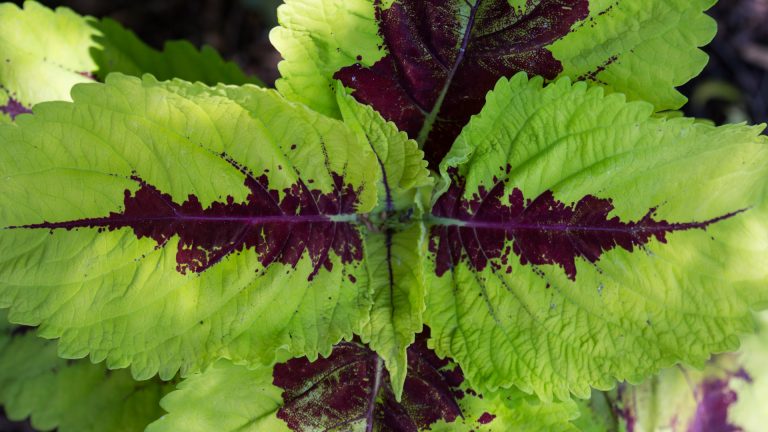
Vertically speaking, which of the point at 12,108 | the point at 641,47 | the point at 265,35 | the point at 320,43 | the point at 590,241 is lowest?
the point at 590,241

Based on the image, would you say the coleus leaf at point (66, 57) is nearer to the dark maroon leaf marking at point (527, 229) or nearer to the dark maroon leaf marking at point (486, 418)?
the dark maroon leaf marking at point (527, 229)

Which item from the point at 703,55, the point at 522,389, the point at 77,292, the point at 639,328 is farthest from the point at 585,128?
the point at 77,292

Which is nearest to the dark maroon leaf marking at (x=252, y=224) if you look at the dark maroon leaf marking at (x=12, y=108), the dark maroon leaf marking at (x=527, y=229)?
the dark maroon leaf marking at (x=527, y=229)

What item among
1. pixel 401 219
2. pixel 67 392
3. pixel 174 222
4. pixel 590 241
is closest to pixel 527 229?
pixel 590 241

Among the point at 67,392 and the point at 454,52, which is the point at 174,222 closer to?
the point at 454,52

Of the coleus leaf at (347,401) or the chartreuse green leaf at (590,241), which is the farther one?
the coleus leaf at (347,401)

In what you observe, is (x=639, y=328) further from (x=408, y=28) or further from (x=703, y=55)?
(x=408, y=28)
